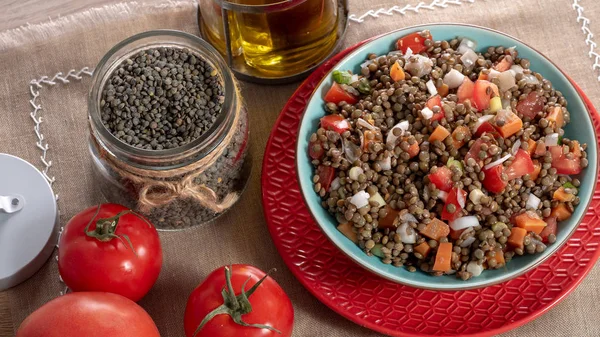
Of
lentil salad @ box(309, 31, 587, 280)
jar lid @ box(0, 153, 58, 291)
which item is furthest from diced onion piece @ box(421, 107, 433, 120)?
jar lid @ box(0, 153, 58, 291)

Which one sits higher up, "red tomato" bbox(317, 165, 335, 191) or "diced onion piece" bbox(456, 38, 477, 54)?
"diced onion piece" bbox(456, 38, 477, 54)

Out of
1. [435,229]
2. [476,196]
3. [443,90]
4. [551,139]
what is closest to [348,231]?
[435,229]

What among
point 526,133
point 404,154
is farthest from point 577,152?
point 404,154

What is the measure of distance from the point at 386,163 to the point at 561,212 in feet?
1.36

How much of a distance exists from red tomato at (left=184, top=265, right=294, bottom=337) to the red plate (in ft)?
0.45

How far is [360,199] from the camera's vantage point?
1.60 metres

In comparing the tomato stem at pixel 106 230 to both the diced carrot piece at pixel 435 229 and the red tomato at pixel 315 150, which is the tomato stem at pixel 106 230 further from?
the diced carrot piece at pixel 435 229

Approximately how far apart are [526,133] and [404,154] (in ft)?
0.92

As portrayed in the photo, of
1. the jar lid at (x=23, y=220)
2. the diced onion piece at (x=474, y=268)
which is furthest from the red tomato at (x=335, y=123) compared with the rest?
the jar lid at (x=23, y=220)

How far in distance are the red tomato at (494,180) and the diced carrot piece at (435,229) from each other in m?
0.13

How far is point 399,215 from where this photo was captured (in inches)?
63.2

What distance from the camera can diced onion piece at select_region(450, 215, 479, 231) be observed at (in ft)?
5.22

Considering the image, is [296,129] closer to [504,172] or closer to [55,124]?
[504,172]

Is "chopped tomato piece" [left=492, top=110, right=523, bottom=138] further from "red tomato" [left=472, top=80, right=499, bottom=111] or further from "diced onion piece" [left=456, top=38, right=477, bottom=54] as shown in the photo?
"diced onion piece" [left=456, top=38, right=477, bottom=54]
